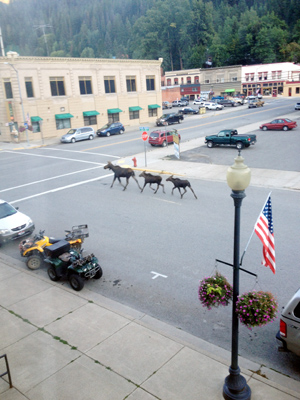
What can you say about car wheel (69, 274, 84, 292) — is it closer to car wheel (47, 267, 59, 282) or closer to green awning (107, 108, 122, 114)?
car wheel (47, 267, 59, 282)

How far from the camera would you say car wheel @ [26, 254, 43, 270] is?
11312mm

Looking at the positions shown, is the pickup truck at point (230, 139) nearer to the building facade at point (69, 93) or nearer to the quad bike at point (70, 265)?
the building facade at point (69, 93)

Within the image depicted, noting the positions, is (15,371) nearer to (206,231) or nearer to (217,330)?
(217,330)

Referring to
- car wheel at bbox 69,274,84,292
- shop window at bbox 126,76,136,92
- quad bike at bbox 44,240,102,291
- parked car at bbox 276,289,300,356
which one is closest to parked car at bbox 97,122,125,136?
shop window at bbox 126,76,136,92

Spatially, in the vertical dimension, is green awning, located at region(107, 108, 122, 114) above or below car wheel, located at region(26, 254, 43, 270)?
above

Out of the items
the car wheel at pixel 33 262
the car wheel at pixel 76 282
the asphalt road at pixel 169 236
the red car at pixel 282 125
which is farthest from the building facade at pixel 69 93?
the car wheel at pixel 76 282

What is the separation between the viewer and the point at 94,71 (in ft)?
155

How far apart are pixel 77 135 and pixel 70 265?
32104mm

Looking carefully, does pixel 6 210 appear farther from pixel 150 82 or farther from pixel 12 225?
pixel 150 82

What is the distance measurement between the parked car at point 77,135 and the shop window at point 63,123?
517 cm

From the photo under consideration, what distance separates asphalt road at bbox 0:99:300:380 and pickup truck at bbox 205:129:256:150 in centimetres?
364

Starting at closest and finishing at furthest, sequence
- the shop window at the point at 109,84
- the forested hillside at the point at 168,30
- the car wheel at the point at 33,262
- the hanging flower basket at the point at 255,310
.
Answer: the hanging flower basket at the point at 255,310, the car wheel at the point at 33,262, the shop window at the point at 109,84, the forested hillside at the point at 168,30

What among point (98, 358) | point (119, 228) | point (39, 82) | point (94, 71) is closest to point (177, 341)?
point (98, 358)

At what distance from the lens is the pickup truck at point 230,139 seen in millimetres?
29625
